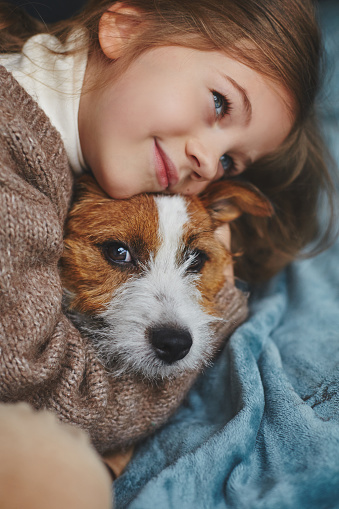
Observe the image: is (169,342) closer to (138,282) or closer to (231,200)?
(138,282)

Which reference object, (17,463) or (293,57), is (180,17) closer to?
(293,57)

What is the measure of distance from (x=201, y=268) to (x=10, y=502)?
88 cm

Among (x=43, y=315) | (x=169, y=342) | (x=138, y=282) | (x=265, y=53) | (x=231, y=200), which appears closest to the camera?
(x=43, y=315)

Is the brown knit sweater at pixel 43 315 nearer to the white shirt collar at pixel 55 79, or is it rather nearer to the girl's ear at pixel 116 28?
the white shirt collar at pixel 55 79

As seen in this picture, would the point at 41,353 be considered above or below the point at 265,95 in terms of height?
below

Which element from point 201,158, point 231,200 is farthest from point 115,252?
point 231,200

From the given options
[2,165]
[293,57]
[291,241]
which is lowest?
[291,241]

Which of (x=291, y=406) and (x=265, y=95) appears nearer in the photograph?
(x=291, y=406)

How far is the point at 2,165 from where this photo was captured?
3.03ft

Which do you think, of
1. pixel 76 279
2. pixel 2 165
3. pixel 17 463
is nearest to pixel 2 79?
pixel 2 165

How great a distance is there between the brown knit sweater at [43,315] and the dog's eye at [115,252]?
14 cm

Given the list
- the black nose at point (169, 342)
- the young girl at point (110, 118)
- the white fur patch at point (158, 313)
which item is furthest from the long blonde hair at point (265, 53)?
the black nose at point (169, 342)

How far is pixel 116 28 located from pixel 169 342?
96cm

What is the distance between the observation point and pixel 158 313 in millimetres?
1121
